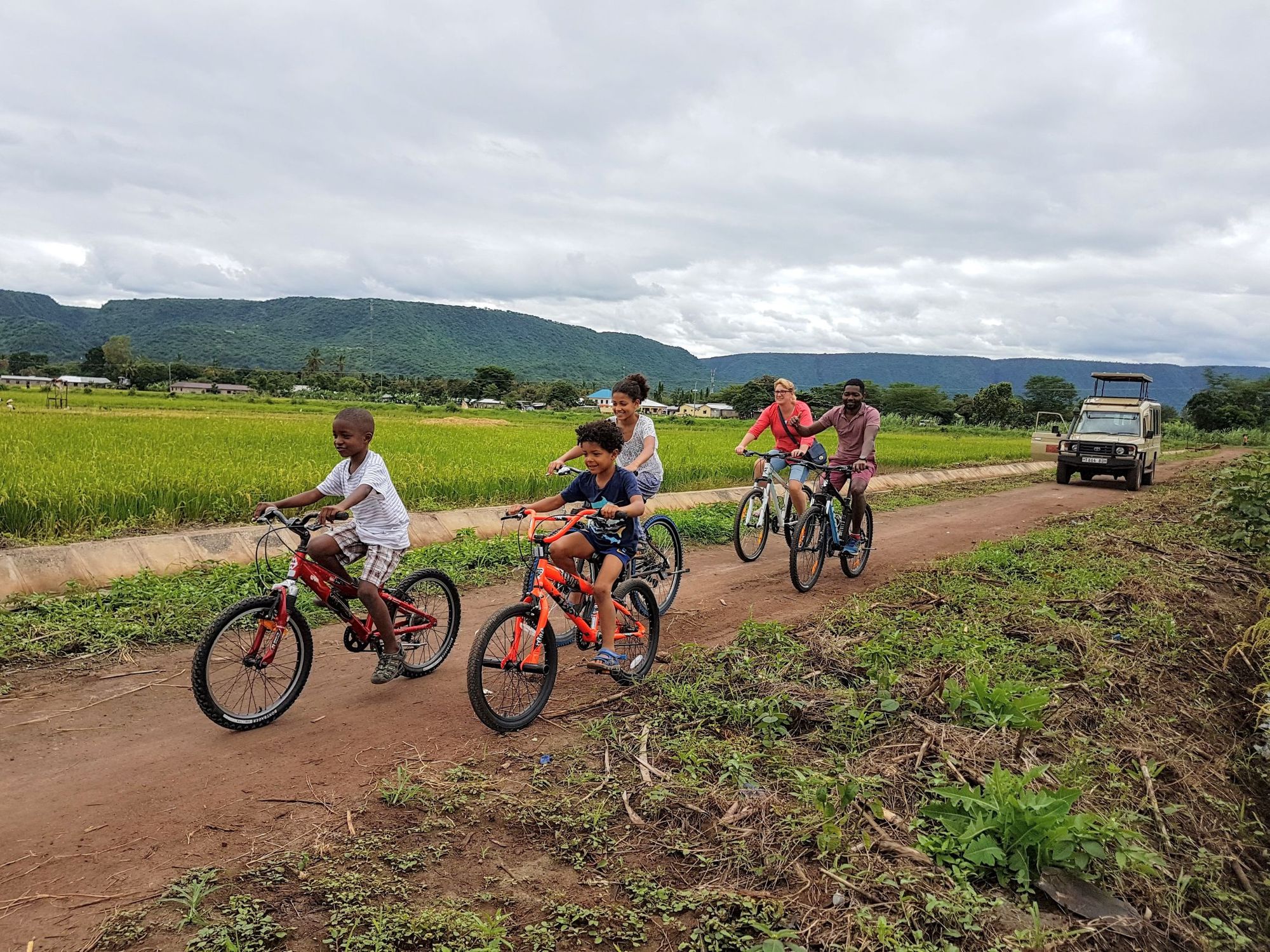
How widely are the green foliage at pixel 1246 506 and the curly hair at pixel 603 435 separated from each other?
883 cm

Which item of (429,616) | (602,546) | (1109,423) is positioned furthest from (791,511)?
(1109,423)

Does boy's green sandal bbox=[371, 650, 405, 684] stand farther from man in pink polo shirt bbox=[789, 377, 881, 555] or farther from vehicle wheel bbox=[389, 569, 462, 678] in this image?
man in pink polo shirt bbox=[789, 377, 881, 555]

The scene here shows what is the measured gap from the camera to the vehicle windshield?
19.0 metres

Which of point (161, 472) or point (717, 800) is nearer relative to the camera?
point (717, 800)

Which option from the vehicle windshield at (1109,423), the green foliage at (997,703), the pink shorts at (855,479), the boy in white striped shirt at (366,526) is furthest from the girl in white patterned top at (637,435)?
the vehicle windshield at (1109,423)

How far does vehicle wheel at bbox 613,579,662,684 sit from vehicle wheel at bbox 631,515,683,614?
39.4 inches

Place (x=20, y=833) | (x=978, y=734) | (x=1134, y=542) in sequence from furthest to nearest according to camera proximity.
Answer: (x=1134, y=542) < (x=978, y=734) < (x=20, y=833)

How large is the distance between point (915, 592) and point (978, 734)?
3.54 metres

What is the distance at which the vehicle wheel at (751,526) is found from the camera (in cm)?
893

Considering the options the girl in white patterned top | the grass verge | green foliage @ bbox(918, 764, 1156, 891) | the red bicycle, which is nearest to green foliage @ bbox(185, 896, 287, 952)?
the grass verge

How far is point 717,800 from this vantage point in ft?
11.4

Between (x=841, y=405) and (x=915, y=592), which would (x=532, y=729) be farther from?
(x=841, y=405)

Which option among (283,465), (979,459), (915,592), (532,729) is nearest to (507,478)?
(283,465)

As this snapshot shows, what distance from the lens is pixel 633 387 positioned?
20.4ft
